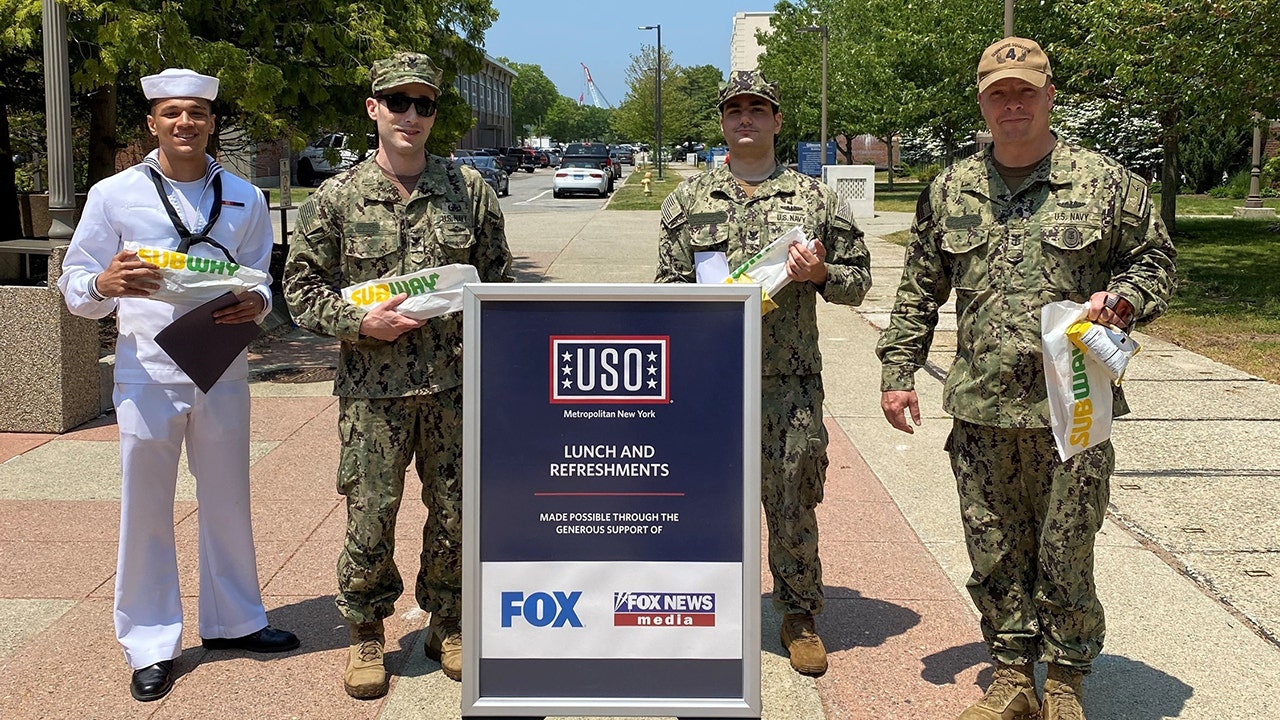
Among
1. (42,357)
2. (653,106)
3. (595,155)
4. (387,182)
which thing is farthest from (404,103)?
(653,106)

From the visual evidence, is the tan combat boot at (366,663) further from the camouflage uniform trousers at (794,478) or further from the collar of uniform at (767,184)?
the collar of uniform at (767,184)

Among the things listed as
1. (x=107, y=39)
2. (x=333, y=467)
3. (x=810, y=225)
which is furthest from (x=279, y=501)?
(x=107, y=39)

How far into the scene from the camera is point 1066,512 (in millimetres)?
3498

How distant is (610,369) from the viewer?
9.99ft

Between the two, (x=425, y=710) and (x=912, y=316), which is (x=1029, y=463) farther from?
(x=425, y=710)

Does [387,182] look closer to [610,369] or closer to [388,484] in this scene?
[388,484]

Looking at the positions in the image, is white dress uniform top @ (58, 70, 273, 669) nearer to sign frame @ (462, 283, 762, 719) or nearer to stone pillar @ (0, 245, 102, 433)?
sign frame @ (462, 283, 762, 719)

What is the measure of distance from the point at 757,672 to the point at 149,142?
14644 millimetres

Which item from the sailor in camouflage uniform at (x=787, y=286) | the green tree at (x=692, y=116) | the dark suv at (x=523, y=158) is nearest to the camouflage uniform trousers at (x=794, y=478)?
the sailor in camouflage uniform at (x=787, y=286)

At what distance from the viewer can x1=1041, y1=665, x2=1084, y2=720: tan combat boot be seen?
359cm

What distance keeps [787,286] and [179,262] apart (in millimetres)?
2019

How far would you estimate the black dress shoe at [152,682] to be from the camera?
3.95 meters

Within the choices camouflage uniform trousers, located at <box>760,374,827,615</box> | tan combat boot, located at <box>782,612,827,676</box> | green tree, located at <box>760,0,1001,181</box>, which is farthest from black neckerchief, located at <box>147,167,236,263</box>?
green tree, located at <box>760,0,1001,181</box>

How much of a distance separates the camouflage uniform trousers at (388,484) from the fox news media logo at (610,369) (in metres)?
1.01
